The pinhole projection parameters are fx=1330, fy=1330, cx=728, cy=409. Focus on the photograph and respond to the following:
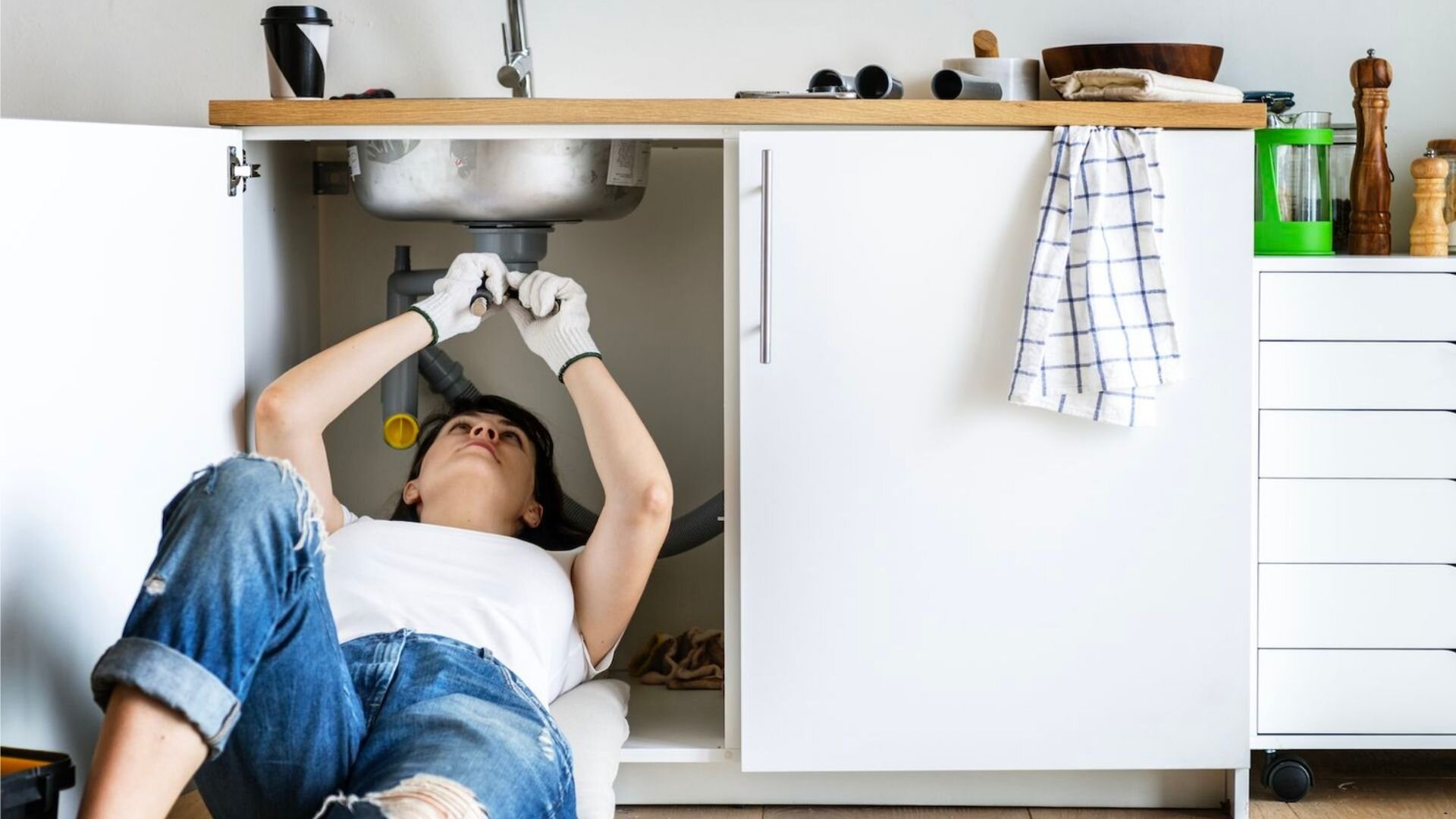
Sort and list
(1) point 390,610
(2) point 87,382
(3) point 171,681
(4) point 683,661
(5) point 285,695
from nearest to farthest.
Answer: (3) point 171,681, (5) point 285,695, (2) point 87,382, (1) point 390,610, (4) point 683,661

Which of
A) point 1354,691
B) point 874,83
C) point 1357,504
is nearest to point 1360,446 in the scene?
point 1357,504

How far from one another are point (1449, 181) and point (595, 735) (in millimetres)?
1487

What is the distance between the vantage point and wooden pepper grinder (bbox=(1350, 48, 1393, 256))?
1866 millimetres

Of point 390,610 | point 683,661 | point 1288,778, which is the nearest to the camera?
point 390,610

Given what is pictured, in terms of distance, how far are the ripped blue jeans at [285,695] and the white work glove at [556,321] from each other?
0.52 metres

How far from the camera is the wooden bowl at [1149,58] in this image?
6.43ft

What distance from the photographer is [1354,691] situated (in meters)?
1.76

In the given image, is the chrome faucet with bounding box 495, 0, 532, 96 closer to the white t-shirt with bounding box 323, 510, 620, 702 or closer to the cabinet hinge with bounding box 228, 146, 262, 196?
the cabinet hinge with bounding box 228, 146, 262, 196

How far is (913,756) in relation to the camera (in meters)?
1.72

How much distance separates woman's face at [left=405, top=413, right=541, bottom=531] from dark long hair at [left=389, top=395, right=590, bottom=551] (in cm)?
1

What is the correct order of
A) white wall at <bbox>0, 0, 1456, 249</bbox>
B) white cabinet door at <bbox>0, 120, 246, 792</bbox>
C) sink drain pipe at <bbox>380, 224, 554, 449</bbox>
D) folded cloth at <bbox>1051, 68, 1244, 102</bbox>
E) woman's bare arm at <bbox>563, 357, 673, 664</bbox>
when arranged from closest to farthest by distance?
white cabinet door at <bbox>0, 120, 246, 792</bbox>
woman's bare arm at <bbox>563, 357, 673, 664</bbox>
folded cloth at <bbox>1051, 68, 1244, 102</bbox>
sink drain pipe at <bbox>380, 224, 554, 449</bbox>
white wall at <bbox>0, 0, 1456, 249</bbox>

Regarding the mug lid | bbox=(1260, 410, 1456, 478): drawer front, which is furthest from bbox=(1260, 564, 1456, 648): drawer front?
the mug lid

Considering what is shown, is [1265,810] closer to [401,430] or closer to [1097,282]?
[1097,282]

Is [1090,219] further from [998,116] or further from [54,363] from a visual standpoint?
[54,363]
